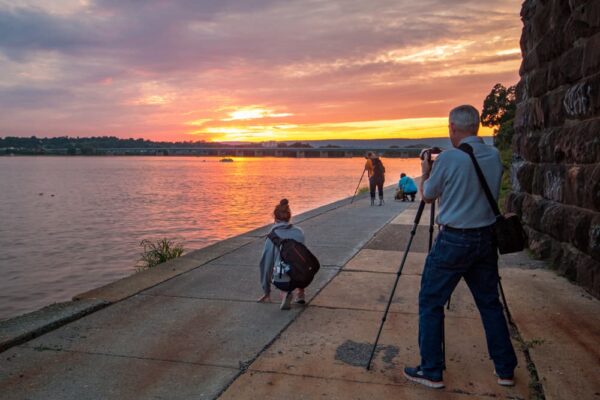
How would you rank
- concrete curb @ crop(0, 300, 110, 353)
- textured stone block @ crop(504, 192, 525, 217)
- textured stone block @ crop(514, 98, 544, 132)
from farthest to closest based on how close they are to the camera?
textured stone block @ crop(504, 192, 525, 217)
textured stone block @ crop(514, 98, 544, 132)
concrete curb @ crop(0, 300, 110, 353)

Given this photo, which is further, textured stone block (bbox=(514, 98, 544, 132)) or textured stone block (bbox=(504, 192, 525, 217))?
textured stone block (bbox=(504, 192, 525, 217))

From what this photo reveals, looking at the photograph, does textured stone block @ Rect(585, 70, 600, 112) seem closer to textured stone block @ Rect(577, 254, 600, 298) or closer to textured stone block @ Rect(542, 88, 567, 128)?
textured stone block @ Rect(542, 88, 567, 128)

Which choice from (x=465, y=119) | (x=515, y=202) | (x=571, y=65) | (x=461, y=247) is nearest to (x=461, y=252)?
(x=461, y=247)

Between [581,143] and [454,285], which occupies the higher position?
[581,143]

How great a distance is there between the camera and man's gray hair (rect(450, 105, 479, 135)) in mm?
4184

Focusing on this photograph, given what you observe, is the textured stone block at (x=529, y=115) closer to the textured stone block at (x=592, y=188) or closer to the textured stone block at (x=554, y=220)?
the textured stone block at (x=554, y=220)

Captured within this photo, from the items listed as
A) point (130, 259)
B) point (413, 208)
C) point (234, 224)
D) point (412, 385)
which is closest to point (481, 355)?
point (412, 385)

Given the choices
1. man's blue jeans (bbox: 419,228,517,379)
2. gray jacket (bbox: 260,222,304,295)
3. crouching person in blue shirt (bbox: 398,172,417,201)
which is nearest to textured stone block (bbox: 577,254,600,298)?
man's blue jeans (bbox: 419,228,517,379)

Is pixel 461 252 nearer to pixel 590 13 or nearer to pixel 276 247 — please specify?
pixel 276 247

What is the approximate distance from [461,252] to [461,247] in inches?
1.4

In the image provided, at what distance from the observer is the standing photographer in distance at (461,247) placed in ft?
13.4

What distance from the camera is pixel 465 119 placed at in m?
4.19

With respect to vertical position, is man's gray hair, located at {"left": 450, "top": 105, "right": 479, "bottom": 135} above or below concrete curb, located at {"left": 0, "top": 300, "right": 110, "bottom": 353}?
above

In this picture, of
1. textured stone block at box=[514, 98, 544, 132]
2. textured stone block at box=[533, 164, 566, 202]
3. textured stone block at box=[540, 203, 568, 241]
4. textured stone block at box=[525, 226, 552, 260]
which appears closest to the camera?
textured stone block at box=[540, 203, 568, 241]
